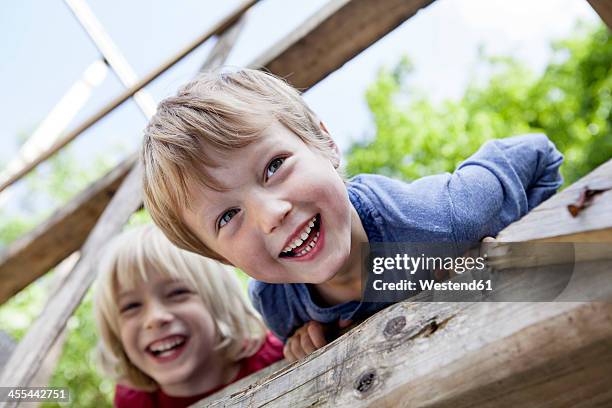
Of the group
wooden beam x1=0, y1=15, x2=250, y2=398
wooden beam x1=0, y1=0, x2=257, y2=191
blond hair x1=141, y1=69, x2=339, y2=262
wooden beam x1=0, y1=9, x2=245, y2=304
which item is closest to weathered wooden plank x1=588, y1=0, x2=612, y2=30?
blond hair x1=141, y1=69, x2=339, y2=262

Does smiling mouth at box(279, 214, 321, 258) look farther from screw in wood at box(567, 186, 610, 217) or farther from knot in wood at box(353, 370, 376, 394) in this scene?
screw in wood at box(567, 186, 610, 217)

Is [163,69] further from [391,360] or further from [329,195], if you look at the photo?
[391,360]

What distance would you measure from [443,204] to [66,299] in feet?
3.14

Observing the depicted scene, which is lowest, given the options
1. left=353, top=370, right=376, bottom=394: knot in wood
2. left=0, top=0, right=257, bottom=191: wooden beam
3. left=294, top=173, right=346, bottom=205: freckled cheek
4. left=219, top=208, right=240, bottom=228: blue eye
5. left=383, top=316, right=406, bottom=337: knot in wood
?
left=353, top=370, right=376, bottom=394: knot in wood

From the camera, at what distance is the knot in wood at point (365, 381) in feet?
1.84

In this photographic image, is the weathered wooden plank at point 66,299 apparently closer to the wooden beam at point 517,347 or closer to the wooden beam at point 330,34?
the wooden beam at point 330,34

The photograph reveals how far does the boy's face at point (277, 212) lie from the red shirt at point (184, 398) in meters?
0.62

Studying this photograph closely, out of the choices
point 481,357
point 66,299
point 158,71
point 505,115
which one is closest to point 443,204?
point 481,357

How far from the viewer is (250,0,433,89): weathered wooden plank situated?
4.84 feet

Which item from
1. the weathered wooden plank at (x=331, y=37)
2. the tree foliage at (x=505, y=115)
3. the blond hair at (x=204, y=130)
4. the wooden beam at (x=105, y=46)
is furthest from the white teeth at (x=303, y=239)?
the tree foliage at (x=505, y=115)

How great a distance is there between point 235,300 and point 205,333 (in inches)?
4.1

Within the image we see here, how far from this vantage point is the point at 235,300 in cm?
145

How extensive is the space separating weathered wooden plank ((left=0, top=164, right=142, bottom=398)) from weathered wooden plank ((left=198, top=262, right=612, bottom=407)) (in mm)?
752

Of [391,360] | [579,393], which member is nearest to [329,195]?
[391,360]
